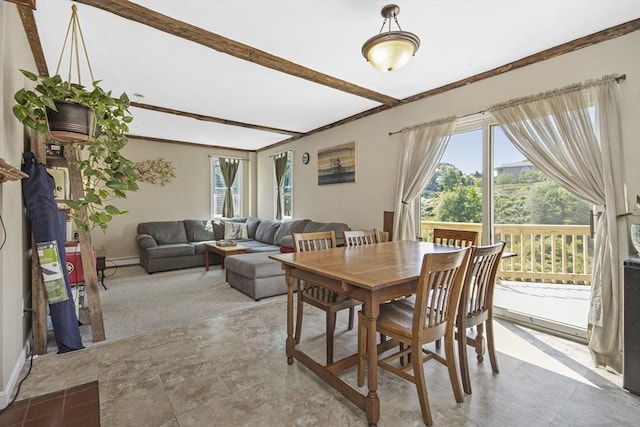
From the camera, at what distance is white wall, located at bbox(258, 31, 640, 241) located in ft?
7.27

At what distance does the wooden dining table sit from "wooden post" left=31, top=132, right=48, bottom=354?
1.86m

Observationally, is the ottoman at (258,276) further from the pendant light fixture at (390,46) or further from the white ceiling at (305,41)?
the pendant light fixture at (390,46)

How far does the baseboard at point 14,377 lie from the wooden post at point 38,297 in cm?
7

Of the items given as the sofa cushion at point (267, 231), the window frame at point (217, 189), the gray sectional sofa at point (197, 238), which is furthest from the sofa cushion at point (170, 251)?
the window frame at point (217, 189)

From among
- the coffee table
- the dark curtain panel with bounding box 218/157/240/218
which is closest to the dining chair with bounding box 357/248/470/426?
the coffee table

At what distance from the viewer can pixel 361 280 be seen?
151 cm

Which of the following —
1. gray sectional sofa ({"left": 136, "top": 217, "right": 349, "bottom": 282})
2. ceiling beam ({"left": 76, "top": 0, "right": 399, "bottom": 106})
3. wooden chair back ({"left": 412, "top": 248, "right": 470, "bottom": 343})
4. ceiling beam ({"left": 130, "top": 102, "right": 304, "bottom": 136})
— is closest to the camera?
wooden chair back ({"left": 412, "top": 248, "right": 470, "bottom": 343})

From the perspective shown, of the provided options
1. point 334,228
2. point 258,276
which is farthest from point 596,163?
point 258,276

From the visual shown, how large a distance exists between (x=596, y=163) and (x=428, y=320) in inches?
78.0

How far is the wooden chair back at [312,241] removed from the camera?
8.39 ft

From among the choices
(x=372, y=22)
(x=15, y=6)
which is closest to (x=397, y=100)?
(x=372, y=22)

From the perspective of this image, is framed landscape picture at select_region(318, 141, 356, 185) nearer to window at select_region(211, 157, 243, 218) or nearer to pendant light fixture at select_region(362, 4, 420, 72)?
pendant light fixture at select_region(362, 4, 420, 72)

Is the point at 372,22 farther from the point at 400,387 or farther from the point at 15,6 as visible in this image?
the point at 400,387

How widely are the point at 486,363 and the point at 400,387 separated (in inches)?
30.0
